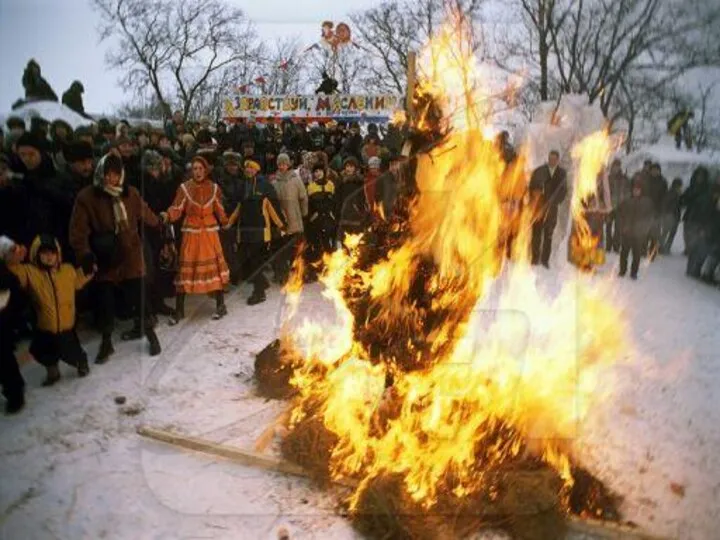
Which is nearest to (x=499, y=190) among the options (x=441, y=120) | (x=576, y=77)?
(x=441, y=120)

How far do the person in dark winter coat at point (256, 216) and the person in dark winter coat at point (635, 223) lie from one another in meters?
5.54

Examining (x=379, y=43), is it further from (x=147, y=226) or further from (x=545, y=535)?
(x=545, y=535)

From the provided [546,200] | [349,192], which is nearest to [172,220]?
[349,192]

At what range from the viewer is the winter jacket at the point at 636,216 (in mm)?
8719

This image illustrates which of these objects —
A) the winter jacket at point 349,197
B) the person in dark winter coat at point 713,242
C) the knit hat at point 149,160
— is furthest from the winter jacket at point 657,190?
the knit hat at point 149,160

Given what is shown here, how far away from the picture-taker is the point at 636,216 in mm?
8719

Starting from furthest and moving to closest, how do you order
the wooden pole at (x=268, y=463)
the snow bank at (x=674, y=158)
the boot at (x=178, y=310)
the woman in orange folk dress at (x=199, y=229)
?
1. the snow bank at (x=674, y=158)
2. the boot at (x=178, y=310)
3. the woman in orange folk dress at (x=199, y=229)
4. the wooden pole at (x=268, y=463)

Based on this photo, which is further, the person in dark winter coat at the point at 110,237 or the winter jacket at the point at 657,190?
the winter jacket at the point at 657,190

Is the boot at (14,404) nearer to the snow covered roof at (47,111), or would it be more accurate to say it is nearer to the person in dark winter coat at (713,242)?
the snow covered roof at (47,111)

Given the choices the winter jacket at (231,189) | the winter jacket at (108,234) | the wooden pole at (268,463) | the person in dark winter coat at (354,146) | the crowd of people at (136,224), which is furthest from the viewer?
the person in dark winter coat at (354,146)

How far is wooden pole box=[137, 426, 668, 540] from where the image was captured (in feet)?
10.7

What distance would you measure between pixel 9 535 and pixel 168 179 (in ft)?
14.7

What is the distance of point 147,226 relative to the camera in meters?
6.14

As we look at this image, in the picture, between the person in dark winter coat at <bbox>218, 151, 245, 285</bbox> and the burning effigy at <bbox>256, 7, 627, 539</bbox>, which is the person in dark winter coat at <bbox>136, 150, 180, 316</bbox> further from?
the burning effigy at <bbox>256, 7, 627, 539</bbox>
